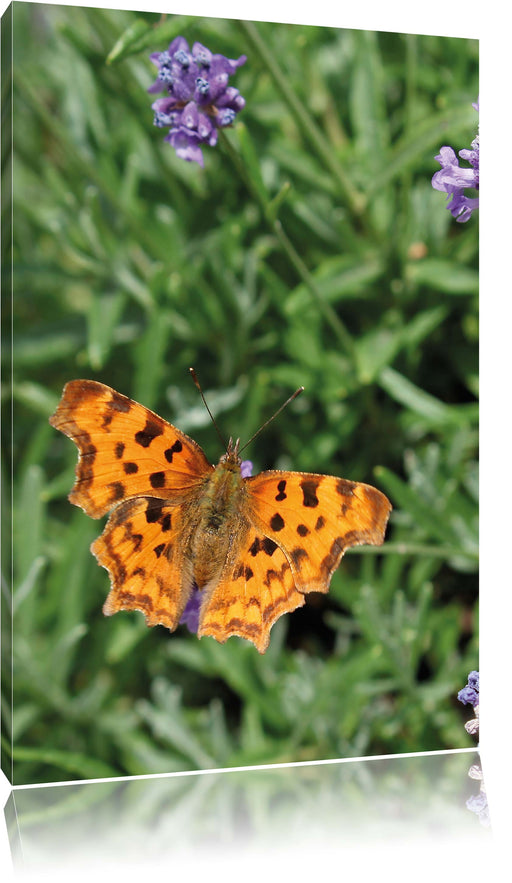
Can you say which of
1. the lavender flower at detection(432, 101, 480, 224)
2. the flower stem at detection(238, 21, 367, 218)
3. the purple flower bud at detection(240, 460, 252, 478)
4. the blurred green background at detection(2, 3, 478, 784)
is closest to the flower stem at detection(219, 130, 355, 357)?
the blurred green background at detection(2, 3, 478, 784)

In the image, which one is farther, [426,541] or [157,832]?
[426,541]

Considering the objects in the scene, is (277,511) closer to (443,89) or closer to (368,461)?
(368,461)

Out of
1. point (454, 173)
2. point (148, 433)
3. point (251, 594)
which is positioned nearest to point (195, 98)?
point (454, 173)

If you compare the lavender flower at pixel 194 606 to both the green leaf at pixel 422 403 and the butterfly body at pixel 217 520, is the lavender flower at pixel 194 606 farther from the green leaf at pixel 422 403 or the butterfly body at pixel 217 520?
the green leaf at pixel 422 403

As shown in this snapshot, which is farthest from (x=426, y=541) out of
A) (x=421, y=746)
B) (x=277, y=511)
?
(x=277, y=511)

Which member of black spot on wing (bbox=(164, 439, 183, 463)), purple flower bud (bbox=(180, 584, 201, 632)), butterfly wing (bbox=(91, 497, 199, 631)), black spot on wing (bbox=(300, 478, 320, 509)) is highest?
black spot on wing (bbox=(164, 439, 183, 463))

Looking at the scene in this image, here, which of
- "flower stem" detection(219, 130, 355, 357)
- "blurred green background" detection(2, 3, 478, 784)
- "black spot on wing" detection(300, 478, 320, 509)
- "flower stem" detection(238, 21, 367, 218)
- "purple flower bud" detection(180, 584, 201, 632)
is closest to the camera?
"black spot on wing" detection(300, 478, 320, 509)

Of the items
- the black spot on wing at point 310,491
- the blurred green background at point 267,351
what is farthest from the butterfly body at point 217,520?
the blurred green background at point 267,351

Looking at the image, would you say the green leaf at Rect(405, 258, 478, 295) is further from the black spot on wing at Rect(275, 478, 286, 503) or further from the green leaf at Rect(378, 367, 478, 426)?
the black spot on wing at Rect(275, 478, 286, 503)
